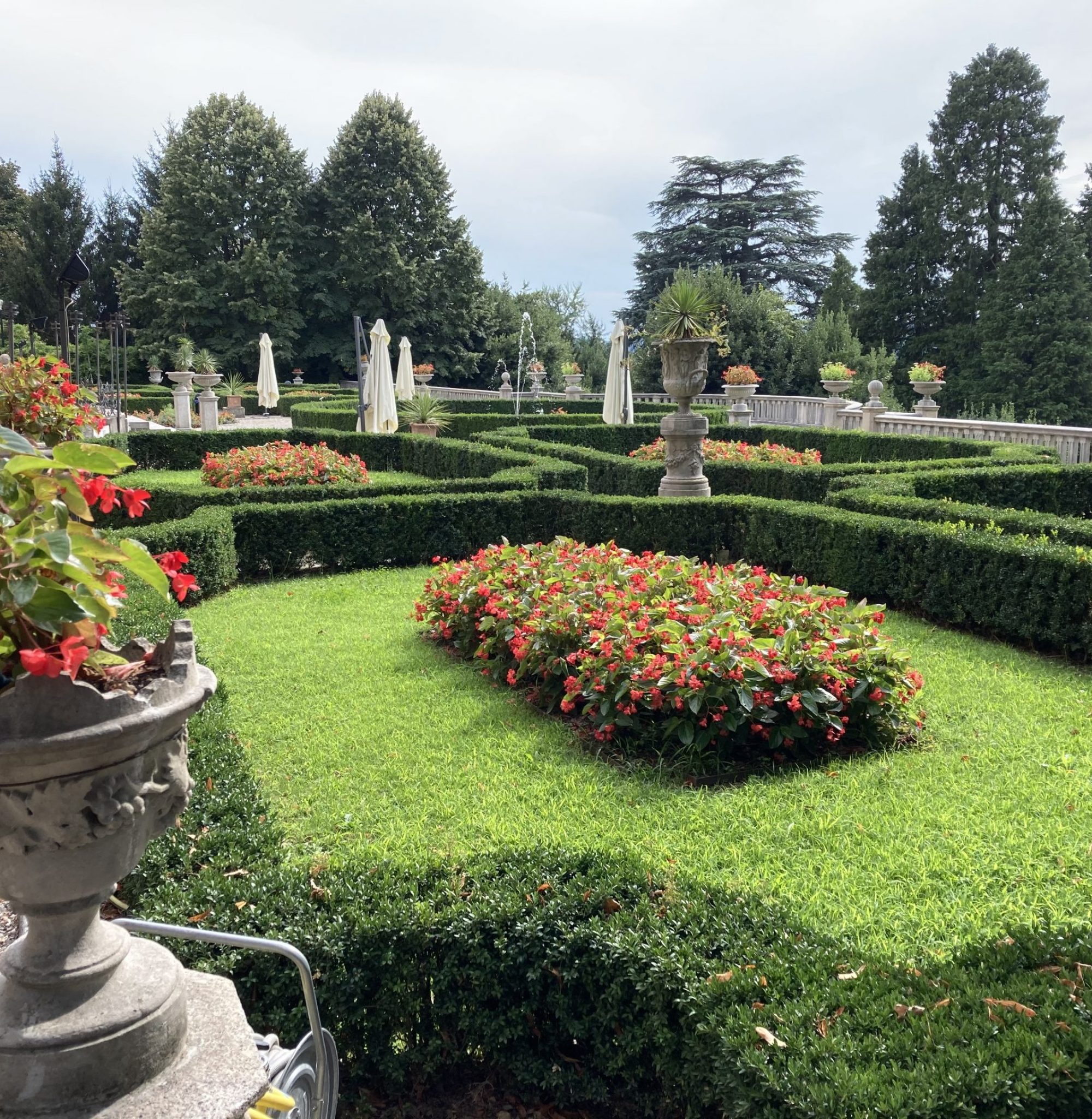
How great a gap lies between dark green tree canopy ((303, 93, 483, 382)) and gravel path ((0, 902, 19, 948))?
121 ft

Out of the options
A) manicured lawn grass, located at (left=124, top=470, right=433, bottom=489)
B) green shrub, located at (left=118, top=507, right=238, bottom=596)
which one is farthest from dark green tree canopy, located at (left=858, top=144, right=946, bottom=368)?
green shrub, located at (left=118, top=507, right=238, bottom=596)

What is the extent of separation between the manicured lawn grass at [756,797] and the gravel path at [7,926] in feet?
3.49

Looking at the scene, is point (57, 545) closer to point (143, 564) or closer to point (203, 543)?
point (143, 564)

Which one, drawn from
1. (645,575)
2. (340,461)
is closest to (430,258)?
(340,461)

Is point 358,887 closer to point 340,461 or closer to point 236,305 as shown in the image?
point 340,461

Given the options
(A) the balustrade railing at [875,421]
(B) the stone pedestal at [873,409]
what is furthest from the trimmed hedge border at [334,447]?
(B) the stone pedestal at [873,409]

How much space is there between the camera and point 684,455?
12.4m

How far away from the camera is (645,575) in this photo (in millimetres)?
6285

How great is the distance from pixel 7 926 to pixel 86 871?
221cm

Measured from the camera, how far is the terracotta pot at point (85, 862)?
1626 millimetres

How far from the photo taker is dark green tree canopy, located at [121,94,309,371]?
36.7 m

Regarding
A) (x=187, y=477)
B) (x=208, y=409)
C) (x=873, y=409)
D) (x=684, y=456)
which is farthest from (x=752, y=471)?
(x=208, y=409)

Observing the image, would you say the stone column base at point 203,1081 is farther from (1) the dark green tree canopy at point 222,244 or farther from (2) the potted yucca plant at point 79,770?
(1) the dark green tree canopy at point 222,244

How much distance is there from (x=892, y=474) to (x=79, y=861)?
1096 centimetres
